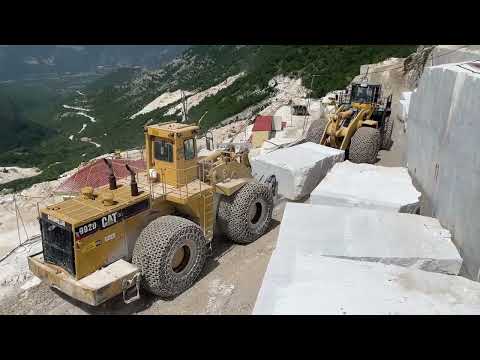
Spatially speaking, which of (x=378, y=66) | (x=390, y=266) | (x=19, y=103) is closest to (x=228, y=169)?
(x=390, y=266)

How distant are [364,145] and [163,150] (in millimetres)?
7191

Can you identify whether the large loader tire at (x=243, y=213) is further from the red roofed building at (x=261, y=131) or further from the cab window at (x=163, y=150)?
the red roofed building at (x=261, y=131)

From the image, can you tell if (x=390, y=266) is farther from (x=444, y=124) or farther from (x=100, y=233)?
(x=100, y=233)

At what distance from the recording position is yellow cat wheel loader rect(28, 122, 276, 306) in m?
6.58

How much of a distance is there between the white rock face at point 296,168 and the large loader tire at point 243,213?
1.30 meters

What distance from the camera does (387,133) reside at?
14805mm

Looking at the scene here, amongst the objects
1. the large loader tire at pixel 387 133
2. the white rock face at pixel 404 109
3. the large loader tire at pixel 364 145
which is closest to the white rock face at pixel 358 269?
the large loader tire at pixel 364 145

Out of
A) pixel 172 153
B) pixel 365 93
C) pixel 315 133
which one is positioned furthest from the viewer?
pixel 365 93

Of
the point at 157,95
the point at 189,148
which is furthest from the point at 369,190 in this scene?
the point at 157,95

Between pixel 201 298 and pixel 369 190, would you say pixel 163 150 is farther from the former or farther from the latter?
pixel 369 190

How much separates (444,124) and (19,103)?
308 ft

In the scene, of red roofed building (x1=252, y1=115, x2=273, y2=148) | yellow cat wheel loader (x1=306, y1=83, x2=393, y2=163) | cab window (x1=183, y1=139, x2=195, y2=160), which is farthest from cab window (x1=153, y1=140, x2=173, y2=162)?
red roofed building (x1=252, y1=115, x2=273, y2=148)

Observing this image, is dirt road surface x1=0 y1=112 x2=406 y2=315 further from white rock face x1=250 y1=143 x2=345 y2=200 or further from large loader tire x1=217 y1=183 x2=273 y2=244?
white rock face x1=250 y1=143 x2=345 y2=200

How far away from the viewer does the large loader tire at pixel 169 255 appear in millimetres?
7043
